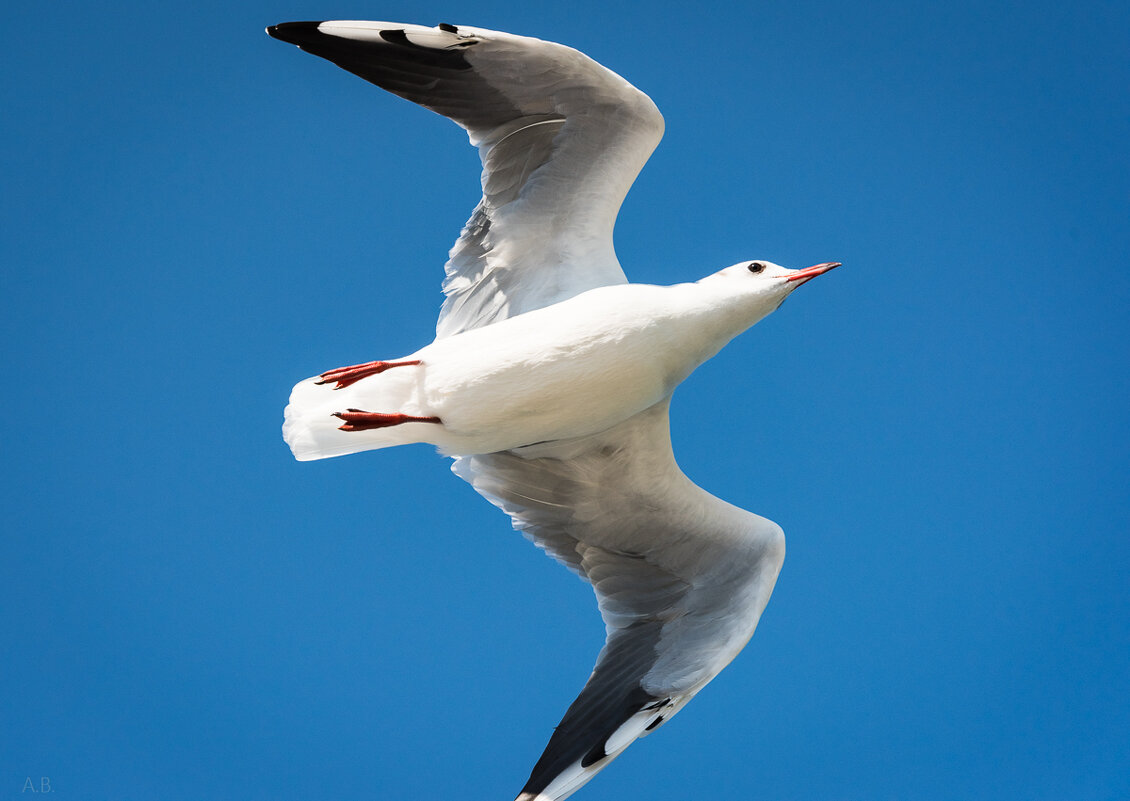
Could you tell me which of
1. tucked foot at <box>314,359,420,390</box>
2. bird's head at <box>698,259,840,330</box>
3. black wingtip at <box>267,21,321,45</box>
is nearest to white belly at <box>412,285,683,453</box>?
tucked foot at <box>314,359,420,390</box>

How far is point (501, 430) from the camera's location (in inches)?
157

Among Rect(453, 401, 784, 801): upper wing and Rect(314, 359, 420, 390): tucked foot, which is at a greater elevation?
Rect(314, 359, 420, 390): tucked foot

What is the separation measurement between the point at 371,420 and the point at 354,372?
0.64 feet

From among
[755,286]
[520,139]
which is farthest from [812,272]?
[520,139]

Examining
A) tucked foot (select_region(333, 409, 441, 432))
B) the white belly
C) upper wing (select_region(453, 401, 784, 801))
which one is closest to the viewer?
the white belly

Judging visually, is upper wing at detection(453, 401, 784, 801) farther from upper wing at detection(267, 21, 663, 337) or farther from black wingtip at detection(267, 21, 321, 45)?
black wingtip at detection(267, 21, 321, 45)

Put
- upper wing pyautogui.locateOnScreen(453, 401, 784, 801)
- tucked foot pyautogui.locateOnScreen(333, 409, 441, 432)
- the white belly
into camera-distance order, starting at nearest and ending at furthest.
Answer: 1. the white belly
2. tucked foot pyautogui.locateOnScreen(333, 409, 441, 432)
3. upper wing pyautogui.locateOnScreen(453, 401, 784, 801)

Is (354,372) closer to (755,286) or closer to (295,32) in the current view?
(295,32)

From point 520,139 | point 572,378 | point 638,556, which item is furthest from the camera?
point 638,556

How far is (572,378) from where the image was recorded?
3.86 m

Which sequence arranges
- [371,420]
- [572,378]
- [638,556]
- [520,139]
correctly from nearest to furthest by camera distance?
[572,378] → [371,420] → [520,139] → [638,556]

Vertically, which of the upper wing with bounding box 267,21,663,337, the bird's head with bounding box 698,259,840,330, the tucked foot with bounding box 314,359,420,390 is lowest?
the bird's head with bounding box 698,259,840,330

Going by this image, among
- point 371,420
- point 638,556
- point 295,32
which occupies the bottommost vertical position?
point 638,556

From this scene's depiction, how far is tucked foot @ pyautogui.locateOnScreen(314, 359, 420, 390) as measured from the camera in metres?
4.01
